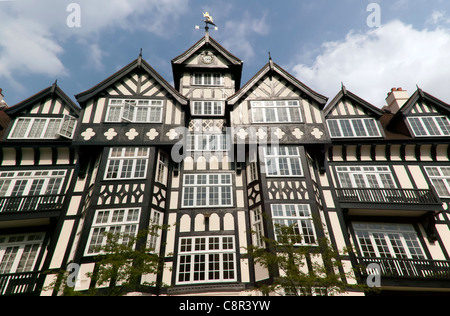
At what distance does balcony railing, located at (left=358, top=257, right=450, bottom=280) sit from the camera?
1406cm

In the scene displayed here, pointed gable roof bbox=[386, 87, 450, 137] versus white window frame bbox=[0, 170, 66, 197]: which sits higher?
pointed gable roof bbox=[386, 87, 450, 137]

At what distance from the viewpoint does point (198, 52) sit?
2506cm

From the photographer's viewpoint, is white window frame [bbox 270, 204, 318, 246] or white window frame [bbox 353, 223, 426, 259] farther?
white window frame [bbox 353, 223, 426, 259]

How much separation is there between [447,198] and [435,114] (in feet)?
24.5

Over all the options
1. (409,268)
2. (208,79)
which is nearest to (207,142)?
(208,79)

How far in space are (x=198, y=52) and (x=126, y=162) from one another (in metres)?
14.3

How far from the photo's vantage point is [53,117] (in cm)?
1942

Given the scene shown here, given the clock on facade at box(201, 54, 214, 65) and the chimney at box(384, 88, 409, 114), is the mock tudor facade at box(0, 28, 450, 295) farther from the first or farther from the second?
the clock on facade at box(201, 54, 214, 65)

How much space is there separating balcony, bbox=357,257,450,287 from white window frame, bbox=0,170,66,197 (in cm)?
2088

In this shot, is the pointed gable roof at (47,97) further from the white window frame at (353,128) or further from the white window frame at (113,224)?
the white window frame at (353,128)

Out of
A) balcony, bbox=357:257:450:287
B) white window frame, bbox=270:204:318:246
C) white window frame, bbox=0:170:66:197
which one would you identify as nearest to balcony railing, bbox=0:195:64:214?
white window frame, bbox=0:170:66:197

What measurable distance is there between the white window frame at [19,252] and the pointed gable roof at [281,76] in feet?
54.8

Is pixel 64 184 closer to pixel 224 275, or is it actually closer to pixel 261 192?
pixel 224 275
